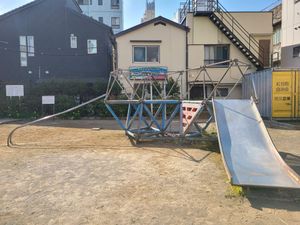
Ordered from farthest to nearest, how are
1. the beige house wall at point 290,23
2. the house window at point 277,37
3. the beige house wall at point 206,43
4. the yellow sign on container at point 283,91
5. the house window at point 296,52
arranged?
the house window at point 277,37, the house window at point 296,52, the beige house wall at point 206,43, the beige house wall at point 290,23, the yellow sign on container at point 283,91

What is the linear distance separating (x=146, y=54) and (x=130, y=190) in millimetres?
16352

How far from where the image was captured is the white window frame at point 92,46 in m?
22.7

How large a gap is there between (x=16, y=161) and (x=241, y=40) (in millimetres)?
18499

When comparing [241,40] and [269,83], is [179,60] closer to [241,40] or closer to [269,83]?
[241,40]

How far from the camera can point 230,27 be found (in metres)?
21.9

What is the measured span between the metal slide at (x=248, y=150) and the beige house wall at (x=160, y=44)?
13.0 metres

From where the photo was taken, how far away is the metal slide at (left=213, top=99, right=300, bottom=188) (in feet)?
16.5

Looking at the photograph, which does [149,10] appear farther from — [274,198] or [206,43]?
[274,198]

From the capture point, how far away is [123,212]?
4137 mm

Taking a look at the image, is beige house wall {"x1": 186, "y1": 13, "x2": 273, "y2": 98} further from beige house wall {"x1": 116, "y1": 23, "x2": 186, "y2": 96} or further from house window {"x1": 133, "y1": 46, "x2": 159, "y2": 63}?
A: house window {"x1": 133, "y1": 46, "x2": 159, "y2": 63}

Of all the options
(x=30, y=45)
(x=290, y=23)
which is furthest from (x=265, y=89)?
(x=30, y=45)

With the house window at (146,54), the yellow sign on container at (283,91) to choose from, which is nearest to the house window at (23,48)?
the house window at (146,54)

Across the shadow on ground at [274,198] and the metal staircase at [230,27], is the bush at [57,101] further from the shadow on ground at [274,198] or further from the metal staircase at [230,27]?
the shadow on ground at [274,198]

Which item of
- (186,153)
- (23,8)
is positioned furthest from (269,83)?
(23,8)
